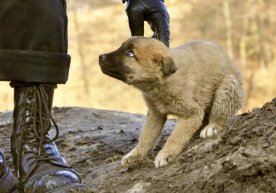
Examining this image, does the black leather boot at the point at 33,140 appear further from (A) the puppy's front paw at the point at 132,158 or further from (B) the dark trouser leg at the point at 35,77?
(A) the puppy's front paw at the point at 132,158

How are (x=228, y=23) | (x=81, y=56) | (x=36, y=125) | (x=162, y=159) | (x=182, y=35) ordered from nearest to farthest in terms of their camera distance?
1. (x=36, y=125)
2. (x=162, y=159)
3. (x=182, y=35)
4. (x=81, y=56)
5. (x=228, y=23)

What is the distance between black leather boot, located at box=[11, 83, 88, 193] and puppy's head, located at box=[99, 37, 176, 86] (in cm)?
48

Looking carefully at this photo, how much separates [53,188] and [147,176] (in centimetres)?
48

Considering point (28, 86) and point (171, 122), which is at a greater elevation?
point (28, 86)

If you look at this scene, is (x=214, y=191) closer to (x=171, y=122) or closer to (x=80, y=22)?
(x=171, y=122)

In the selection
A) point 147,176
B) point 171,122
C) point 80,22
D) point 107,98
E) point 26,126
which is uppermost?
point 26,126

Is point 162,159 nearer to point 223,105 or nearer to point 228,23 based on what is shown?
point 223,105

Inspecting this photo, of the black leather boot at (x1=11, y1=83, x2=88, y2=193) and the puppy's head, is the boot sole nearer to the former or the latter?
the black leather boot at (x1=11, y1=83, x2=88, y2=193)

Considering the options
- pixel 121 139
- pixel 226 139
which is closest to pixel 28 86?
pixel 226 139

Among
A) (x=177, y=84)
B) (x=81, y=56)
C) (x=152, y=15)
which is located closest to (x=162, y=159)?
(x=177, y=84)

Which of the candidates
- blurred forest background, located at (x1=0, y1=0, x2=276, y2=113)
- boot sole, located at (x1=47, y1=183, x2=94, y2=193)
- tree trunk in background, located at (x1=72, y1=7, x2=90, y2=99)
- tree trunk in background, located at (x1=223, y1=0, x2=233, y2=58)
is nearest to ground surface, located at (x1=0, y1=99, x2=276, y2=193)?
boot sole, located at (x1=47, y1=183, x2=94, y2=193)

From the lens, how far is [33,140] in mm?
2709

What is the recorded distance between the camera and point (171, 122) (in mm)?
4789

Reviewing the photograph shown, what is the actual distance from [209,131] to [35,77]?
40.1 inches
